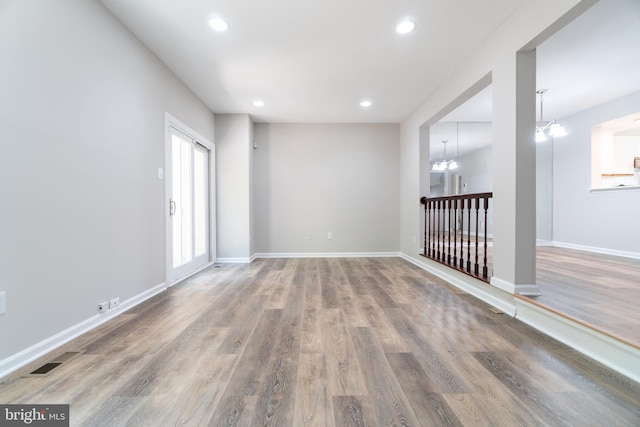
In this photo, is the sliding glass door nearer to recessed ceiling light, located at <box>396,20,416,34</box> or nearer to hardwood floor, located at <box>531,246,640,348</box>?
recessed ceiling light, located at <box>396,20,416,34</box>

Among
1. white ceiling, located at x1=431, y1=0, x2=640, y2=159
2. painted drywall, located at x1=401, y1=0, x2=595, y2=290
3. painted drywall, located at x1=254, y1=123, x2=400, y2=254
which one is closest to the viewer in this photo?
painted drywall, located at x1=401, y1=0, x2=595, y2=290

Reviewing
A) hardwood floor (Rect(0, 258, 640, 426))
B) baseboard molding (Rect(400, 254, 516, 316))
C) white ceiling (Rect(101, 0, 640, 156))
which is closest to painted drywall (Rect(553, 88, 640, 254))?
white ceiling (Rect(101, 0, 640, 156))

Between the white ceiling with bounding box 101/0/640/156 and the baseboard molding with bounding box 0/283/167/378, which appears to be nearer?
the baseboard molding with bounding box 0/283/167/378

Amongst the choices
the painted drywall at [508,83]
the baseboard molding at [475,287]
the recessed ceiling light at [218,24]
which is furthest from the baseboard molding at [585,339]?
the recessed ceiling light at [218,24]

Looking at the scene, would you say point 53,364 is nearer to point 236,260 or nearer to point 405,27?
point 236,260

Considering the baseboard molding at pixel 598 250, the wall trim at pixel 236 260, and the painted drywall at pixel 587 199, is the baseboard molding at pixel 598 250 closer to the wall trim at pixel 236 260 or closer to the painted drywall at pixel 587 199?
the painted drywall at pixel 587 199

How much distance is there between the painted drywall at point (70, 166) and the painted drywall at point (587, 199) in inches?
263

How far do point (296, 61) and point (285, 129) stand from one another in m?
2.18

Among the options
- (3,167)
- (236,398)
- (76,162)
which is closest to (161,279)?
(76,162)

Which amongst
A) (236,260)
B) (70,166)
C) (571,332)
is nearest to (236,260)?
(236,260)

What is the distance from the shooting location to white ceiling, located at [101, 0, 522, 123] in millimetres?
2170

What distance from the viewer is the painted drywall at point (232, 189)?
4.61 m

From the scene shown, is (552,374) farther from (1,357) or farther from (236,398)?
(1,357)

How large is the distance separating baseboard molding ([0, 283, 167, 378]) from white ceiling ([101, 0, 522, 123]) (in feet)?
8.16
